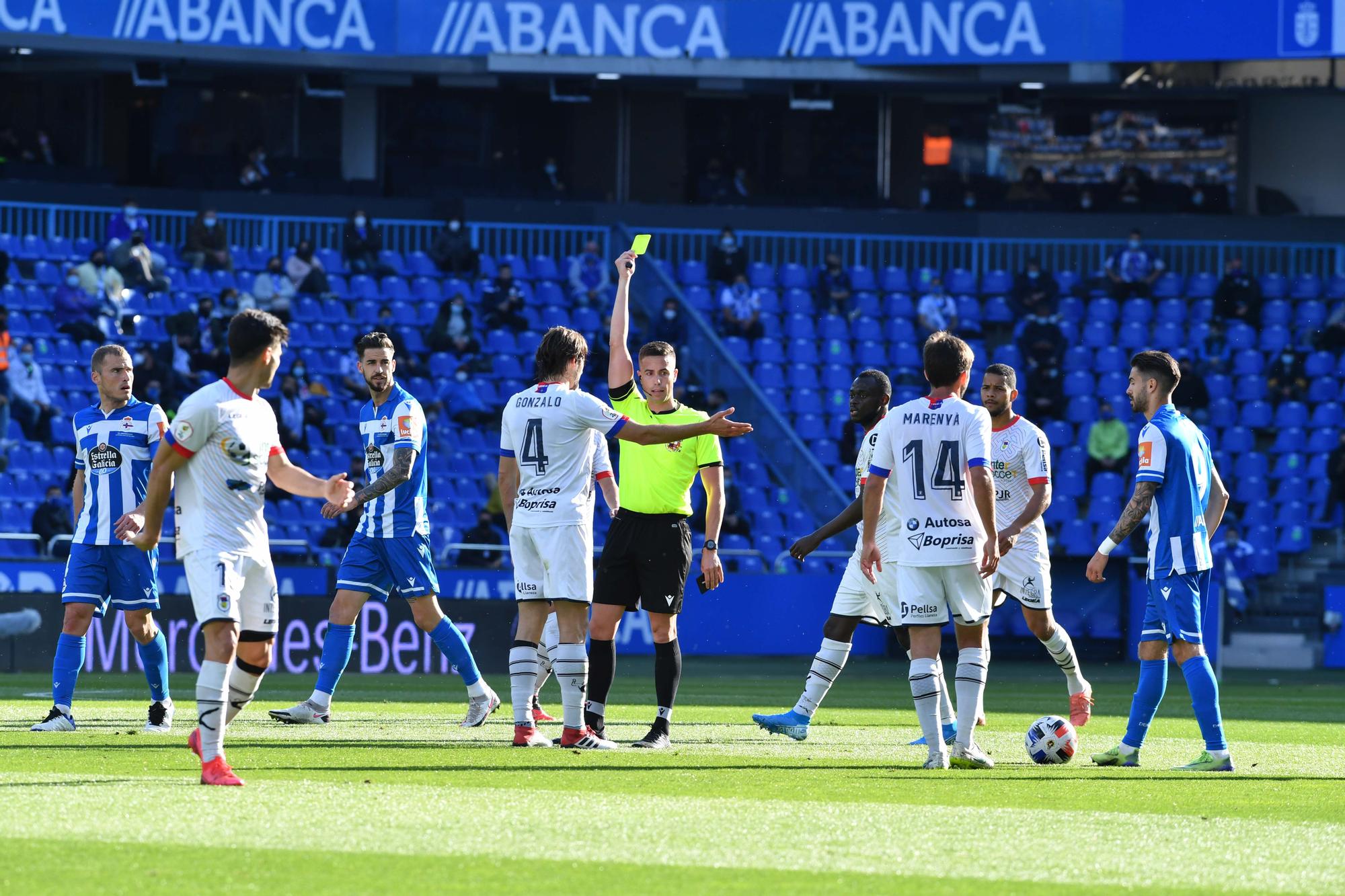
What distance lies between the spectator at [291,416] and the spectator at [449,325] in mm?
3024

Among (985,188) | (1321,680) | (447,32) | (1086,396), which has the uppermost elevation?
(447,32)

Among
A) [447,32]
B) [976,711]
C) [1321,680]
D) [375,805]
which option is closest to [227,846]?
[375,805]

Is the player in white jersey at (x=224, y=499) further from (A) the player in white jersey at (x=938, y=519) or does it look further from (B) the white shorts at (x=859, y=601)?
(B) the white shorts at (x=859, y=601)

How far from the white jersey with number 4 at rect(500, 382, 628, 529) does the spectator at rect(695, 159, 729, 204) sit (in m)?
23.0

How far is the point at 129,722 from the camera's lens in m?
12.1

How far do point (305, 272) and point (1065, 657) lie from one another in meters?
17.9

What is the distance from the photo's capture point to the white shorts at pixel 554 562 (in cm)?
1053

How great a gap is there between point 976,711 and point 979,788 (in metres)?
1.26

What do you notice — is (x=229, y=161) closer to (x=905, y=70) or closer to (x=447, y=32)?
(x=447, y=32)

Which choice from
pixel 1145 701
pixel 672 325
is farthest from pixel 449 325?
pixel 1145 701

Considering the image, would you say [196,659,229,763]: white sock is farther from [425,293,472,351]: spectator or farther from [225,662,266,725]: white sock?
[425,293,472,351]: spectator

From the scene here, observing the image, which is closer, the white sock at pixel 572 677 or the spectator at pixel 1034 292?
the white sock at pixel 572 677

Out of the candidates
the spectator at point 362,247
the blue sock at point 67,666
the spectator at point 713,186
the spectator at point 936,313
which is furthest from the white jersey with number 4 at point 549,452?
the spectator at point 713,186

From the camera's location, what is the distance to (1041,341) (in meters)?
28.0
